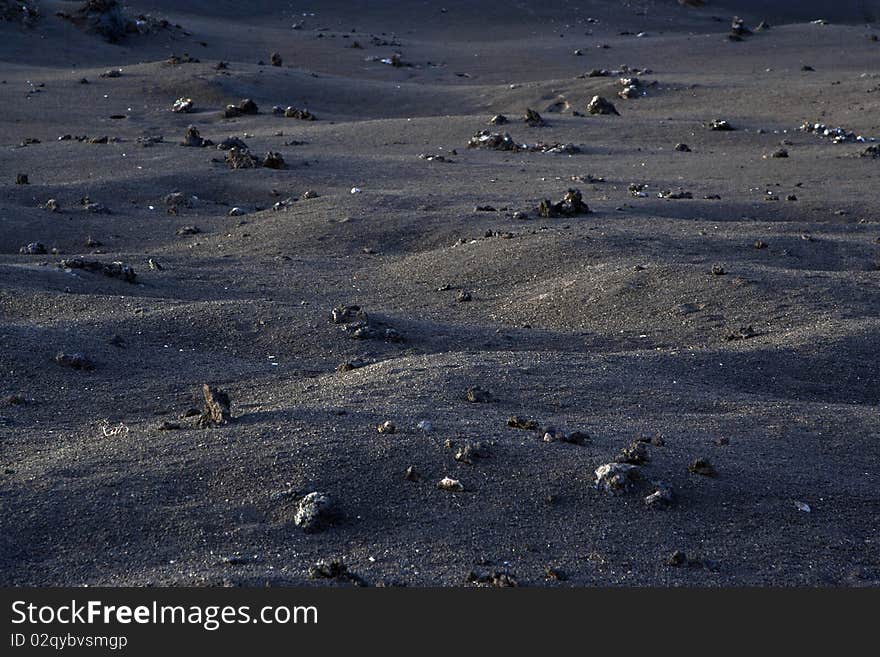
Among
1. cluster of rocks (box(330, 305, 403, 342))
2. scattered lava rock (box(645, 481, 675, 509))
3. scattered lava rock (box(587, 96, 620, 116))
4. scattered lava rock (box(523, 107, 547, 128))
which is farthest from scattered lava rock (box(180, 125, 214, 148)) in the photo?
scattered lava rock (box(645, 481, 675, 509))

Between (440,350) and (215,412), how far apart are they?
226 centimetres

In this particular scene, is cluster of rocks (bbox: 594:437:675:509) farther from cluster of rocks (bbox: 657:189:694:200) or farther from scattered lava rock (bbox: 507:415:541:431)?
cluster of rocks (bbox: 657:189:694:200)

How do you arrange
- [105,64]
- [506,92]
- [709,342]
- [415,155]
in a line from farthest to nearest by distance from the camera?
1. [105,64]
2. [506,92]
3. [415,155]
4. [709,342]

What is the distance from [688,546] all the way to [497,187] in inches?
364

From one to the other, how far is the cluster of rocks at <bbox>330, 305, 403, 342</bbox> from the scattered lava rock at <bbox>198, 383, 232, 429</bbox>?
1.99 m

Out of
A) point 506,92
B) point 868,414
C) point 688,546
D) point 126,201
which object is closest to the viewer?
point 688,546

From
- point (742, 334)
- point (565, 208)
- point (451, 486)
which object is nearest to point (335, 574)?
point (451, 486)

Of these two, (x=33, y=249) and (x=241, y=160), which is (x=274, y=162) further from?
(x=33, y=249)

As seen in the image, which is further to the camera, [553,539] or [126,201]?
[126,201]

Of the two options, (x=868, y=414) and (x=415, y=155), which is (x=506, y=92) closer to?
(x=415, y=155)

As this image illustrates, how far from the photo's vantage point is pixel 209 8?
34.6m

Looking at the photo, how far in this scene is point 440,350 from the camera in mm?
7438

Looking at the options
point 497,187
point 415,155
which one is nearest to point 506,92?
point 415,155

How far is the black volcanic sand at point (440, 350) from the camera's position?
4488 millimetres
